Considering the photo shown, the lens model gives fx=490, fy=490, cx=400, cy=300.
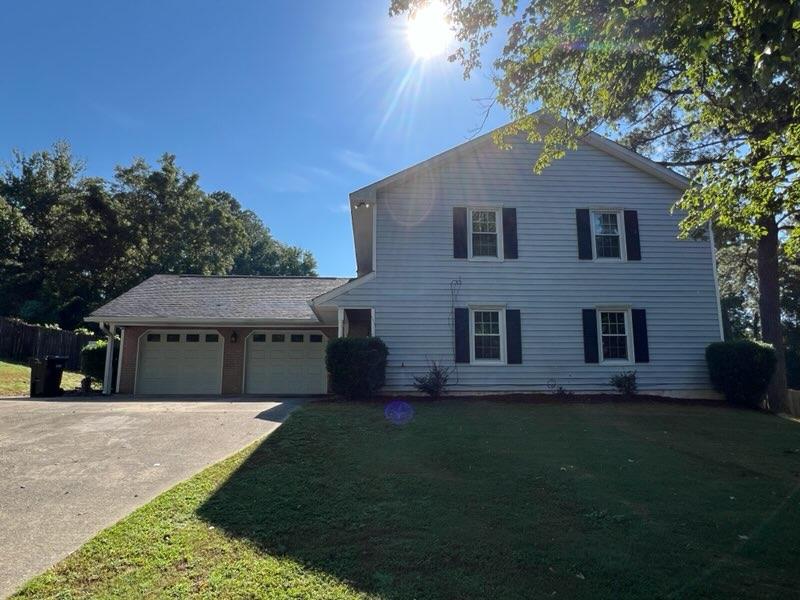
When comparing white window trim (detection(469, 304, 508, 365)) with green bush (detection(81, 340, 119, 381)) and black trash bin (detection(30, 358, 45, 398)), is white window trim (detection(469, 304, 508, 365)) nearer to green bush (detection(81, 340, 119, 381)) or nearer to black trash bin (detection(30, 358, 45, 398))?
black trash bin (detection(30, 358, 45, 398))

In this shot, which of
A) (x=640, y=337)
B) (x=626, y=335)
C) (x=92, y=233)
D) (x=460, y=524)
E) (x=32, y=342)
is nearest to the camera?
(x=460, y=524)

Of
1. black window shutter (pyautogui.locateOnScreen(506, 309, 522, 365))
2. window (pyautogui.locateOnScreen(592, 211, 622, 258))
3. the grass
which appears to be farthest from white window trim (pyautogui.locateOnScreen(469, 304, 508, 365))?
the grass

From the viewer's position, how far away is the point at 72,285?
28844 millimetres

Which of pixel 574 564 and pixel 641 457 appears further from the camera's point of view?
pixel 641 457

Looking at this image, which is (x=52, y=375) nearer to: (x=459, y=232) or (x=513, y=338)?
(x=459, y=232)

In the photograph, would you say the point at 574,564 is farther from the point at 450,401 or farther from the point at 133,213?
the point at 133,213

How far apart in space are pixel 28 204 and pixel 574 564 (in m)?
39.0

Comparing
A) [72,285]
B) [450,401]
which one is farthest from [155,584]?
[72,285]

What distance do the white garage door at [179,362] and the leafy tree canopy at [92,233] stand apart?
16.6 meters

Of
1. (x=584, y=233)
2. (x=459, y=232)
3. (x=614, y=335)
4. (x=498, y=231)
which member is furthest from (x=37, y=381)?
(x=614, y=335)

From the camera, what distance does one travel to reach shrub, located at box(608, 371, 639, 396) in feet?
40.7

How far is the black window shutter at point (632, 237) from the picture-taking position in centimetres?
1323

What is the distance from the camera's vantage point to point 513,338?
12.7 m

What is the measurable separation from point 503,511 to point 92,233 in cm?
3117
